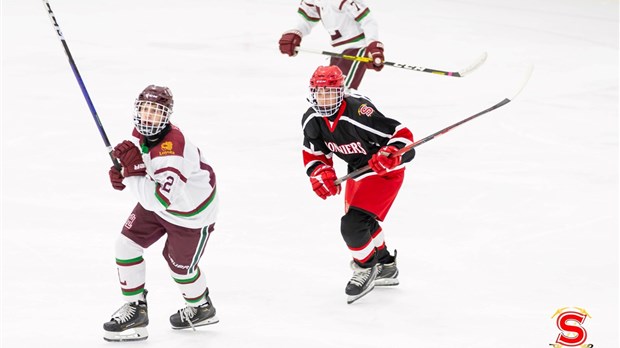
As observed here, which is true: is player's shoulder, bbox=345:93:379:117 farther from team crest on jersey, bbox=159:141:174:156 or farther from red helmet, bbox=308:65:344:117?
team crest on jersey, bbox=159:141:174:156

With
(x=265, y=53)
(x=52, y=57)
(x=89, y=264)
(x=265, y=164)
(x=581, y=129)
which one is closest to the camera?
(x=89, y=264)

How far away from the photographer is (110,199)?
4.79 meters

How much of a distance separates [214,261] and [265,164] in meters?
1.34

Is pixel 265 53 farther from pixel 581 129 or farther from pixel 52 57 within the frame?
pixel 581 129

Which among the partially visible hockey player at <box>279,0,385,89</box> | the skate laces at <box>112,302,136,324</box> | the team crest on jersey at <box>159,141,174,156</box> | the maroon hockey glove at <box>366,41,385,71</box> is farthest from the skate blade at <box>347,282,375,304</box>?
the partially visible hockey player at <box>279,0,385,89</box>

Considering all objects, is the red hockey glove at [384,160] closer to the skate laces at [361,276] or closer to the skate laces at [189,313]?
the skate laces at [361,276]

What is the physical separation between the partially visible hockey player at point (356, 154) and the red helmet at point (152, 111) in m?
0.63

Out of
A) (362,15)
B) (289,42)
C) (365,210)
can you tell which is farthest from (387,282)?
(362,15)

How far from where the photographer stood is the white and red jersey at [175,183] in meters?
3.12

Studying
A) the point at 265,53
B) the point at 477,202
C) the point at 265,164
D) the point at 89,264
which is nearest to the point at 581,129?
the point at 477,202

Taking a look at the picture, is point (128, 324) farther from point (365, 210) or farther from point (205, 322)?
point (365, 210)

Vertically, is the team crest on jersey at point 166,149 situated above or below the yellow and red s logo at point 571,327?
above

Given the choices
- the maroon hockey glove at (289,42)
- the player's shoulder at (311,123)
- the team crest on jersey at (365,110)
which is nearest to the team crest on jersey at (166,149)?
the player's shoulder at (311,123)

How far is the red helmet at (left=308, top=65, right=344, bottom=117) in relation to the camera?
3535mm
